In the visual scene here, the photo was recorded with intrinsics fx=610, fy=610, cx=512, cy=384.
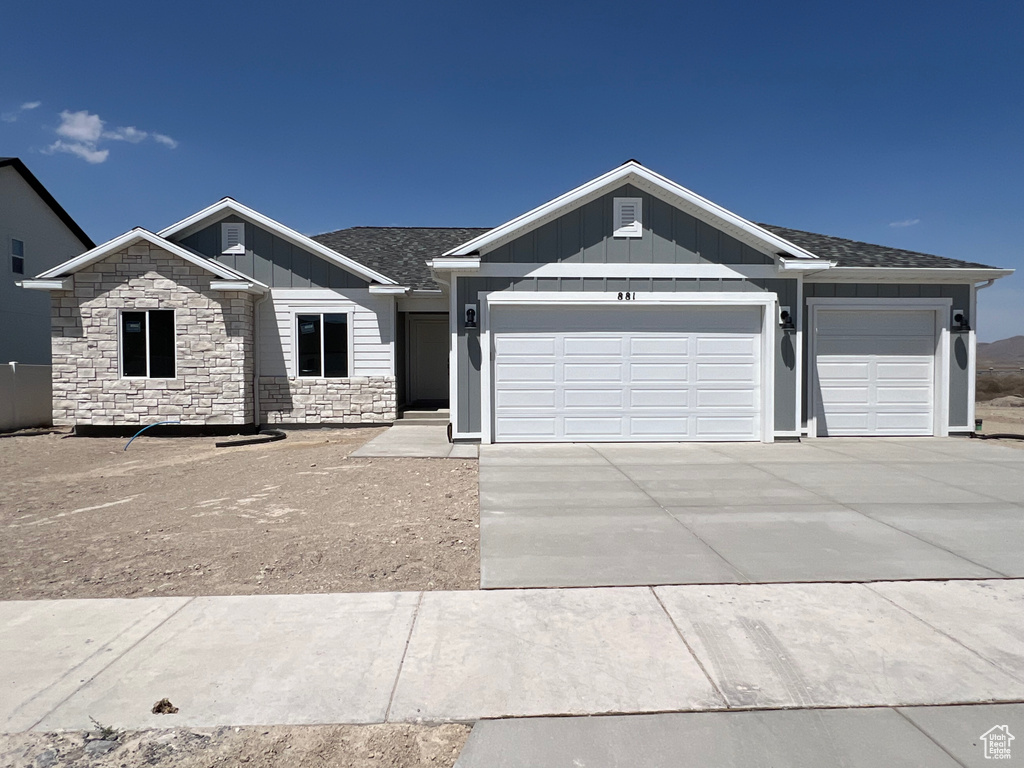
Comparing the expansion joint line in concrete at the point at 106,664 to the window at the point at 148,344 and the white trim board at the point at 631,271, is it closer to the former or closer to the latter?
the white trim board at the point at 631,271

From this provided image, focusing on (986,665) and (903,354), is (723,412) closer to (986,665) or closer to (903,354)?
(903,354)

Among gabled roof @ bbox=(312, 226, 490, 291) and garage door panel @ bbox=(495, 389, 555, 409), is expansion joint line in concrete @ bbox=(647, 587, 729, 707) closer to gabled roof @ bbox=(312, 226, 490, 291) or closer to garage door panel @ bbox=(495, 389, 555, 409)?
garage door panel @ bbox=(495, 389, 555, 409)

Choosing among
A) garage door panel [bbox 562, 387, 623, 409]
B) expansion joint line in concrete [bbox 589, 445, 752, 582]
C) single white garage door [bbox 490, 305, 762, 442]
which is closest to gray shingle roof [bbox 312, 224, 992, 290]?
single white garage door [bbox 490, 305, 762, 442]

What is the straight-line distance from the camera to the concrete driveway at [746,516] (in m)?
4.66

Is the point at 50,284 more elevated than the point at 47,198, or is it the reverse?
the point at 47,198

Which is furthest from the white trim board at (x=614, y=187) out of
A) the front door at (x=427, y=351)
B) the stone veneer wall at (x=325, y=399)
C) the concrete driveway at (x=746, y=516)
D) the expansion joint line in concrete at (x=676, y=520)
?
the front door at (x=427, y=351)

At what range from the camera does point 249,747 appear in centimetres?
262

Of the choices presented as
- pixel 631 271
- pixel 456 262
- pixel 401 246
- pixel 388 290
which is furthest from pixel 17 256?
pixel 631 271

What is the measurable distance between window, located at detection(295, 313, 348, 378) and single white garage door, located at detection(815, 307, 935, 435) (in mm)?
9998

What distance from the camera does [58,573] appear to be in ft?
15.4

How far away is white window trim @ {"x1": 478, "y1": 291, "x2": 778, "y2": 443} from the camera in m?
10.8

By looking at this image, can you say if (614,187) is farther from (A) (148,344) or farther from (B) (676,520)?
(A) (148,344)

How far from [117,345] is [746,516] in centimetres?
1281

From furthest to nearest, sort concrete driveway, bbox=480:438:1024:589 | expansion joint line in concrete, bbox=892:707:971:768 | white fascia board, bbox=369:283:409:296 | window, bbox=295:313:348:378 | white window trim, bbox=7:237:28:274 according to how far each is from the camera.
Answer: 1. white window trim, bbox=7:237:28:274
2. window, bbox=295:313:348:378
3. white fascia board, bbox=369:283:409:296
4. concrete driveway, bbox=480:438:1024:589
5. expansion joint line in concrete, bbox=892:707:971:768
